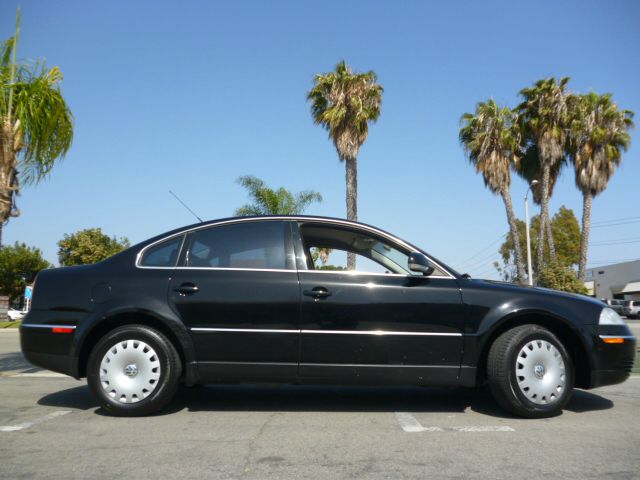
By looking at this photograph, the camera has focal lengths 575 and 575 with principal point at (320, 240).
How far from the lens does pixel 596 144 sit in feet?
99.1

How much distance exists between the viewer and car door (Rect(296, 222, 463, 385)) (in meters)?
4.57

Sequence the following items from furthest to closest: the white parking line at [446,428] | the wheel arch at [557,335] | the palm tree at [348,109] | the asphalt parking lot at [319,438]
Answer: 1. the palm tree at [348,109]
2. the wheel arch at [557,335]
3. the white parking line at [446,428]
4. the asphalt parking lot at [319,438]

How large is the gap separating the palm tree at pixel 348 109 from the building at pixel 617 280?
37934 millimetres

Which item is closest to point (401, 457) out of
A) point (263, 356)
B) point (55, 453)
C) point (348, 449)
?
point (348, 449)

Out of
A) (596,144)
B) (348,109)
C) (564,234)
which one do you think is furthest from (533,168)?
(564,234)

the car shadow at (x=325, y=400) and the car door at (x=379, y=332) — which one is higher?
the car door at (x=379, y=332)

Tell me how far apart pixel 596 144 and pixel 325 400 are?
2945 centimetres

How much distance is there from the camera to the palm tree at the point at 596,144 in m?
30.0

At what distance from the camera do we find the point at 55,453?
363 cm

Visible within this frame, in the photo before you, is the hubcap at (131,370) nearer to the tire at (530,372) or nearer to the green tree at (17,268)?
the tire at (530,372)

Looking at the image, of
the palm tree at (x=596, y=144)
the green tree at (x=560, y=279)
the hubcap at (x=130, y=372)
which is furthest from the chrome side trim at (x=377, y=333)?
the palm tree at (x=596, y=144)

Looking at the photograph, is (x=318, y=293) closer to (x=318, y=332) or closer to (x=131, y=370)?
(x=318, y=332)

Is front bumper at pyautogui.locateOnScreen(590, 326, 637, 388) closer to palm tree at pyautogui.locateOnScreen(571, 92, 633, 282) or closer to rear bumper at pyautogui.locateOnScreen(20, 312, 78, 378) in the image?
rear bumper at pyautogui.locateOnScreen(20, 312, 78, 378)

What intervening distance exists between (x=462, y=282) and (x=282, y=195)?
886 inches
